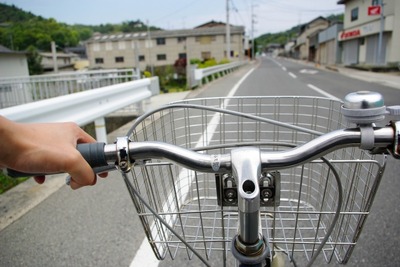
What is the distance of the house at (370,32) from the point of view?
25.1m

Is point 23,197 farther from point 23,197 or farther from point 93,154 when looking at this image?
point 93,154

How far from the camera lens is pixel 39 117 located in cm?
329

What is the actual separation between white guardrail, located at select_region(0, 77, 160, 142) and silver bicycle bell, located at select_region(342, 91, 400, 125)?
2.83m

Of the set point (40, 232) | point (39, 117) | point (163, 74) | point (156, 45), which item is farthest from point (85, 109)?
point (156, 45)

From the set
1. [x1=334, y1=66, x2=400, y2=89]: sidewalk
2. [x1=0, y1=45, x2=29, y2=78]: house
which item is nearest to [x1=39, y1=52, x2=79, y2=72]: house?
[x1=0, y1=45, x2=29, y2=78]: house

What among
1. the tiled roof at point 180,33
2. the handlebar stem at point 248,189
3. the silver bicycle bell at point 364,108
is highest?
the tiled roof at point 180,33

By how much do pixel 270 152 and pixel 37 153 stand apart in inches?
24.4

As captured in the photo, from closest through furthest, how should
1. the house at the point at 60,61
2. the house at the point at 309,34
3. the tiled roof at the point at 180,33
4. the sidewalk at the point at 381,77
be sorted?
the sidewalk at the point at 381,77, the house at the point at 60,61, the tiled roof at the point at 180,33, the house at the point at 309,34

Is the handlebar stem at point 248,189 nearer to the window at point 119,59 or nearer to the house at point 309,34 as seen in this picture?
the house at point 309,34

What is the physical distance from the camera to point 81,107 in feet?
13.5

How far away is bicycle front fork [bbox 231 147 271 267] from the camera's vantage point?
0.85 m

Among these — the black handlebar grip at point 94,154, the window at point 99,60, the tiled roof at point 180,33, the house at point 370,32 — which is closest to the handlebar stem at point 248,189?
the black handlebar grip at point 94,154

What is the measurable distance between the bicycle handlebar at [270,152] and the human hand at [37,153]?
6 centimetres

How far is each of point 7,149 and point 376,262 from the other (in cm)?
232
